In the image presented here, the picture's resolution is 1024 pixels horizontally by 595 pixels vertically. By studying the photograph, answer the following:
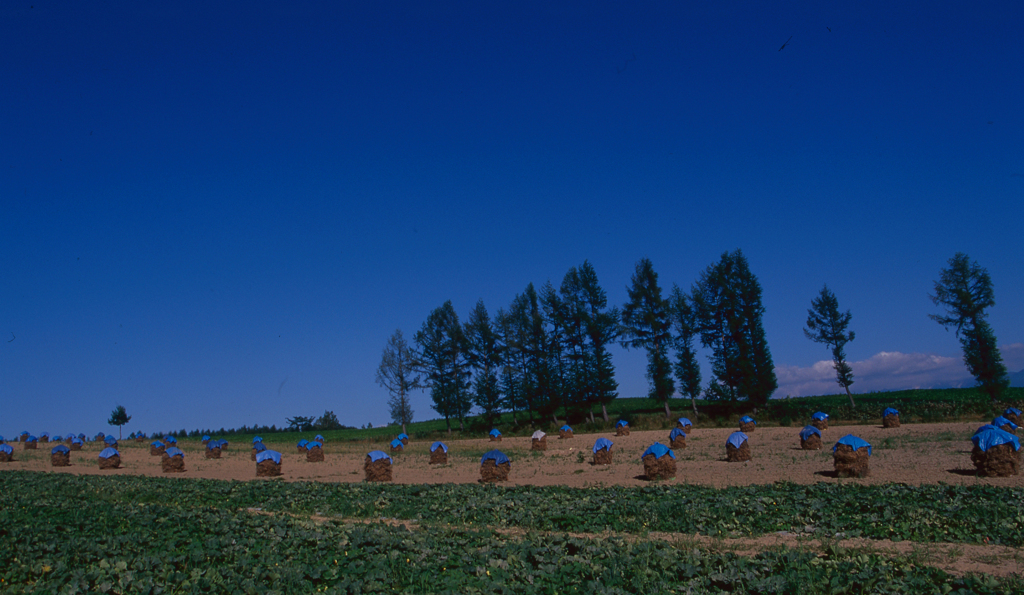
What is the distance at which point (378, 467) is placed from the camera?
1057 inches

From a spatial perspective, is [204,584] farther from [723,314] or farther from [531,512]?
[723,314]

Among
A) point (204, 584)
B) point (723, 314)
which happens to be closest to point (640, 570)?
point (204, 584)

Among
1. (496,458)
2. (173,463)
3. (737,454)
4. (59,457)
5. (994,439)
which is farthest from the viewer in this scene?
(59,457)

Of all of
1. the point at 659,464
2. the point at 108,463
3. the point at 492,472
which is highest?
the point at 108,463

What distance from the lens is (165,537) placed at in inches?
415

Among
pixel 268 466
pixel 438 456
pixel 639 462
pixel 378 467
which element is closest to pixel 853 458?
pixel 639 462

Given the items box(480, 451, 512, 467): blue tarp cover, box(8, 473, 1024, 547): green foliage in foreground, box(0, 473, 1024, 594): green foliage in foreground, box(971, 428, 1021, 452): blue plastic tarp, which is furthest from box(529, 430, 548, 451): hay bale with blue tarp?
box(0, 473, 1024, 594): green foliage in foreground

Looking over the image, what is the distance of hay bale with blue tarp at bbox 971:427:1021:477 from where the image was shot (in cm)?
1820

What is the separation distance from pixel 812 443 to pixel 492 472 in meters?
16.8

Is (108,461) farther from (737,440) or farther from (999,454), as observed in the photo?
(999,454)

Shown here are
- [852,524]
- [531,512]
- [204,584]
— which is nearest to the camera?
[204,584]

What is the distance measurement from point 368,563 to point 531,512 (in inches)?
257

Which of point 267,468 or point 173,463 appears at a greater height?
point 173,463

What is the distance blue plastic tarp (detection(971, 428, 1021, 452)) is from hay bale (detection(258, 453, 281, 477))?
31453 millimetres
